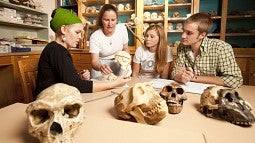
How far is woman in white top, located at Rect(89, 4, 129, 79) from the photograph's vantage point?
198cm

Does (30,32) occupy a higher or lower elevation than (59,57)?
higher

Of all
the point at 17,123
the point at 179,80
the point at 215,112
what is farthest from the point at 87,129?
the point at 179,80

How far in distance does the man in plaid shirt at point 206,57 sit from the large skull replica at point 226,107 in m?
0.60

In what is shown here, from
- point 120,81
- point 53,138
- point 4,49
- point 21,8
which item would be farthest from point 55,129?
point 21,8

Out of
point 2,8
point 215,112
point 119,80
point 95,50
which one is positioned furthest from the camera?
point 2,8

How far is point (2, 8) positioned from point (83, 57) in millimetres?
1513

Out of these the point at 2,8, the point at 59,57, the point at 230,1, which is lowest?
the point at 59,57

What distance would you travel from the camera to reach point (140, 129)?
611 mm

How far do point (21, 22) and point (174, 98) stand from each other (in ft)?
11.1

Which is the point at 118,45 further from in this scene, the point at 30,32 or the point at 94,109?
the point at 30,32

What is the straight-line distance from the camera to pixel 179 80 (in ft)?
4.80

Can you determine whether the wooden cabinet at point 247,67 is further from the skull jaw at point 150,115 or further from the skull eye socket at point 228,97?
the skull jaw at point 150,115

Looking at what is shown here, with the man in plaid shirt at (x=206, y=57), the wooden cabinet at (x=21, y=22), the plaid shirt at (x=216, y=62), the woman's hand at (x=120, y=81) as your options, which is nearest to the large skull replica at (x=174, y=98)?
the woman's hand at (x=120, y=81)

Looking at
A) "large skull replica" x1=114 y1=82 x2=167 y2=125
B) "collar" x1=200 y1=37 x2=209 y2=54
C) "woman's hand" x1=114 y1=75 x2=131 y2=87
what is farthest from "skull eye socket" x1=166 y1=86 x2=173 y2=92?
"collar" x1=200 y1=37 x2=209 y2=54
